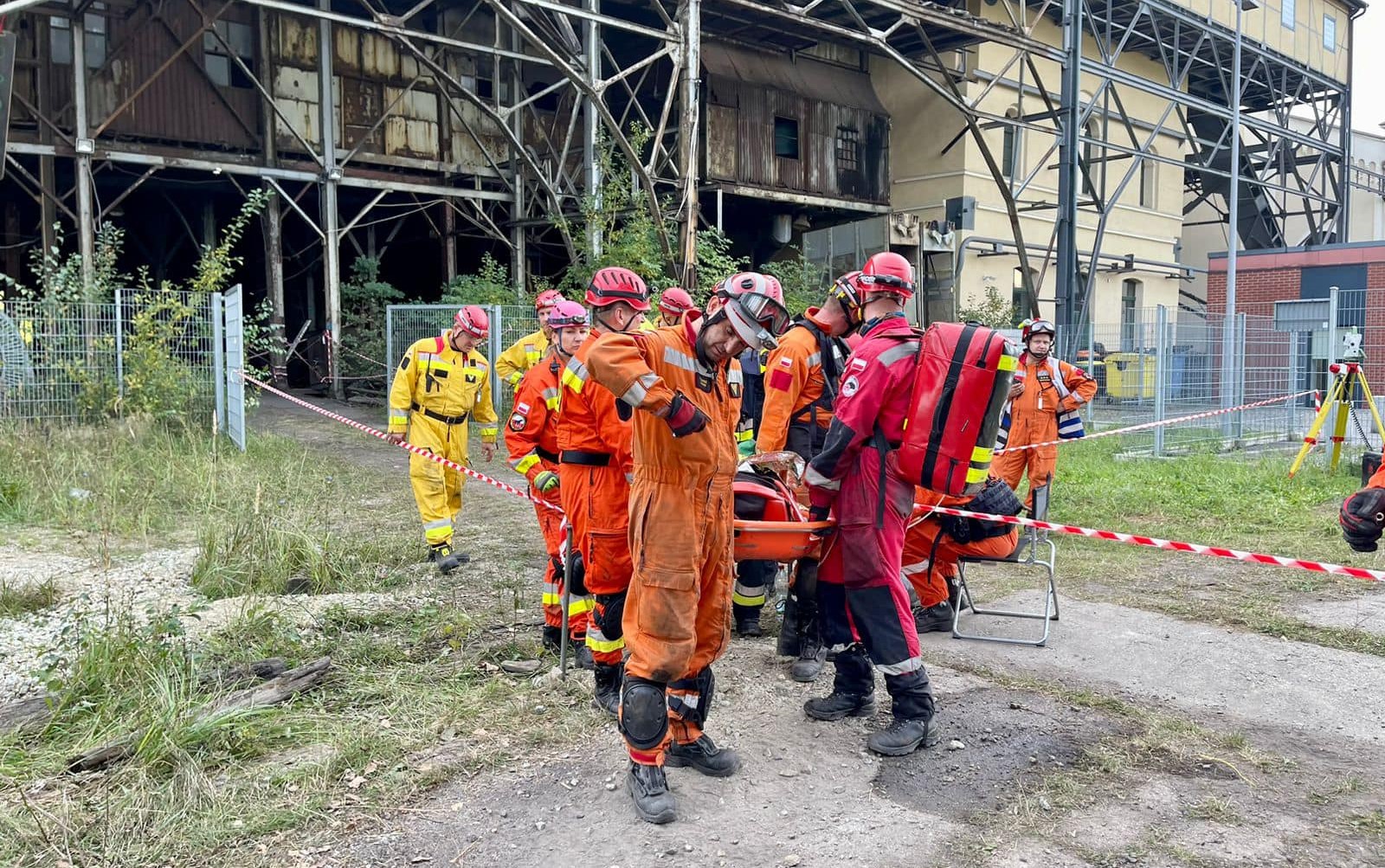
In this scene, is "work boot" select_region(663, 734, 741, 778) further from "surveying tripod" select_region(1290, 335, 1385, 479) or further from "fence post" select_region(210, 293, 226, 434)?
"fence post" select_region(210, 293, 226, 434)

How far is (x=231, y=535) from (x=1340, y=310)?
14.2m

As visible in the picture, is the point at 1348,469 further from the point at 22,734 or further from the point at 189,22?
the point at 189,22

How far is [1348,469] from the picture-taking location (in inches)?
443

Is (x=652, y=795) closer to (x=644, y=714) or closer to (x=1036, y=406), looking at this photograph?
(x=644, y=714)

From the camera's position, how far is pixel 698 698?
3842 mm

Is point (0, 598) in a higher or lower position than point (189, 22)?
lower

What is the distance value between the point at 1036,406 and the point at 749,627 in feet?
10.8

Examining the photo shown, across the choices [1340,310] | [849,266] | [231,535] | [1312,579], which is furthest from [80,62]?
[1340,310]

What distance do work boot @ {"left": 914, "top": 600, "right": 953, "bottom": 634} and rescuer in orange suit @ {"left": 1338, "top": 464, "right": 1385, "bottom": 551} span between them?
242cm

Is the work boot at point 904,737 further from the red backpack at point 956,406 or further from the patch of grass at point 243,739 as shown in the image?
the patch of grass at point 243,739

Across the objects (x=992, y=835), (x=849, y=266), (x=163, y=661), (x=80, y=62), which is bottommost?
(x=992, y=835)

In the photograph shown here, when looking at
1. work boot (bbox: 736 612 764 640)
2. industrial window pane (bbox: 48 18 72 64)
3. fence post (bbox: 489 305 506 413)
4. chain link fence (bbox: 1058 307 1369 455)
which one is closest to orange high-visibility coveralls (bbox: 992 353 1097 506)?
work boot (bbox: 736 612 764 640)

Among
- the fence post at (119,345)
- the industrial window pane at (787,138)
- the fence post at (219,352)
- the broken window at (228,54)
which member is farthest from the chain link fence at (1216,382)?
the broken window at (228,54)

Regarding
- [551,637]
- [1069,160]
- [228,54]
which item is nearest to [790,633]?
[551,637]
